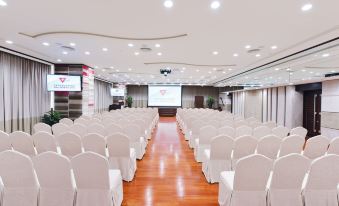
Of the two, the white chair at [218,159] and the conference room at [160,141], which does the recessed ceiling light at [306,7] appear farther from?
the white chair at [218,159]

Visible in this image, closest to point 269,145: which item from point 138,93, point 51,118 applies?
point 51,118

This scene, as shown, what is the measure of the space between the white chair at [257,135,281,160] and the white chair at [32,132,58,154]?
12.7 ft

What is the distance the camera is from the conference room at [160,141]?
8.25 feet

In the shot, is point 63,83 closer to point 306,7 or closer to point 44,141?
point 44,141

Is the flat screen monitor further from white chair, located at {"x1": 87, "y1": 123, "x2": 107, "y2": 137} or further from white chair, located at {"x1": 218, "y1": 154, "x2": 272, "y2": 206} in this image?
white chair, located at {"x1": 218, "y1": 154, "x2": 272, "y2": 206}

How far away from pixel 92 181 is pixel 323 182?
2.79m

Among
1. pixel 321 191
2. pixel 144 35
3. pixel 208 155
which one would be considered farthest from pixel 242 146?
pixel 144 35

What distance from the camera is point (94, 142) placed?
387cm

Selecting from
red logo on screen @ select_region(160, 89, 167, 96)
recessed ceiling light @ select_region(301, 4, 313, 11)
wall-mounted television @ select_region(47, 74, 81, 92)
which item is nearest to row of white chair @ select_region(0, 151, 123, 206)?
recessed ceiling light @ select_region(301, 4, 313, 11)

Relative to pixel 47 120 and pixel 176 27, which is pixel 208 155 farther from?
pixel 47 120

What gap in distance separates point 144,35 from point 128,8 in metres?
1.77

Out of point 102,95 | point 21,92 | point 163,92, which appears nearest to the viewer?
point 21,92

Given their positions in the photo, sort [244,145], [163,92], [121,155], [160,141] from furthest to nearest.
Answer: [163,92] → [160,141] → [121,155] → [244,145]

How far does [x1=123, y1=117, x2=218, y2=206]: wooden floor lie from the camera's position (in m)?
3.29
